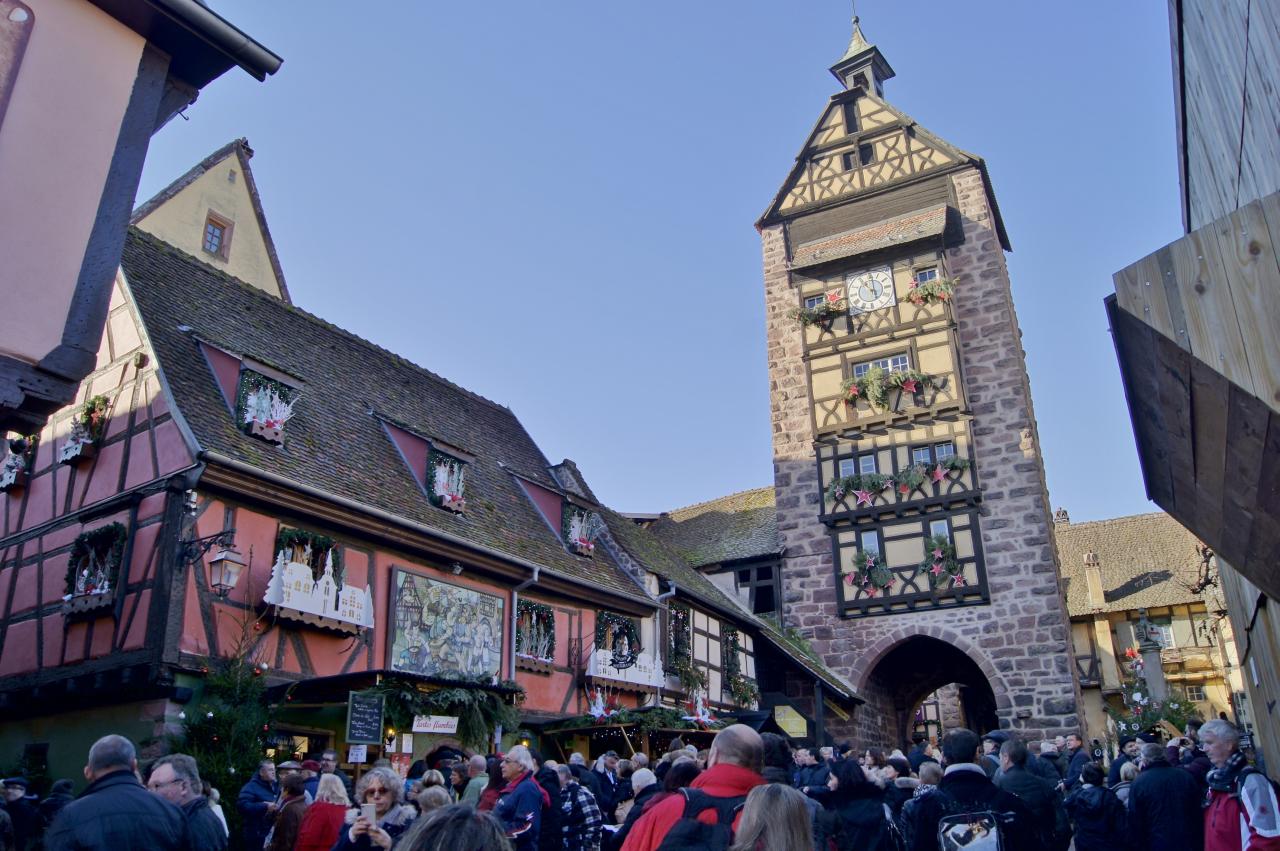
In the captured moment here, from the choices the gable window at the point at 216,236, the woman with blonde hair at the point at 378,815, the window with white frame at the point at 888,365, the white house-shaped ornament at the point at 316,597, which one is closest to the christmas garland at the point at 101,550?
the white house-shaped ornament at the point at 316,597

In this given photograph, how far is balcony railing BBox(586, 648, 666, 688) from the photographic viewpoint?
16828 millimetres

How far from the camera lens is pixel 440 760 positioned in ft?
39.2

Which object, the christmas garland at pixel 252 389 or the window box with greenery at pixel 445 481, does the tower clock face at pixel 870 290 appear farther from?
the christmas garland at pixel 252 389

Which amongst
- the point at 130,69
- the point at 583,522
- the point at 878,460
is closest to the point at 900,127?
the point at 878,460

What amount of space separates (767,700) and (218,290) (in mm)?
14368

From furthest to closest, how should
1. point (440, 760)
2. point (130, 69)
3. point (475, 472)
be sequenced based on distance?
point (475, 472), point (440, 760), point (130, 69)

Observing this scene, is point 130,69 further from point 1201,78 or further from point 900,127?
point 900,127

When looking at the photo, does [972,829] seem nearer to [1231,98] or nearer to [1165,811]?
[1165,811]

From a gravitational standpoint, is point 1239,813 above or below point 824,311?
below

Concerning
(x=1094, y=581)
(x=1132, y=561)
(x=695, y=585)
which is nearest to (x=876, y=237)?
(x=695, y=585)

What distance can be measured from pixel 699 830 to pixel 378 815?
2446 millimetres

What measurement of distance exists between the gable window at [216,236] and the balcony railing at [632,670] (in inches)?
462

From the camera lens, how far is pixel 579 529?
18.9 metres

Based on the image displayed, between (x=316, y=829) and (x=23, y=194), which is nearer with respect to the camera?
(x=316, y=829)
